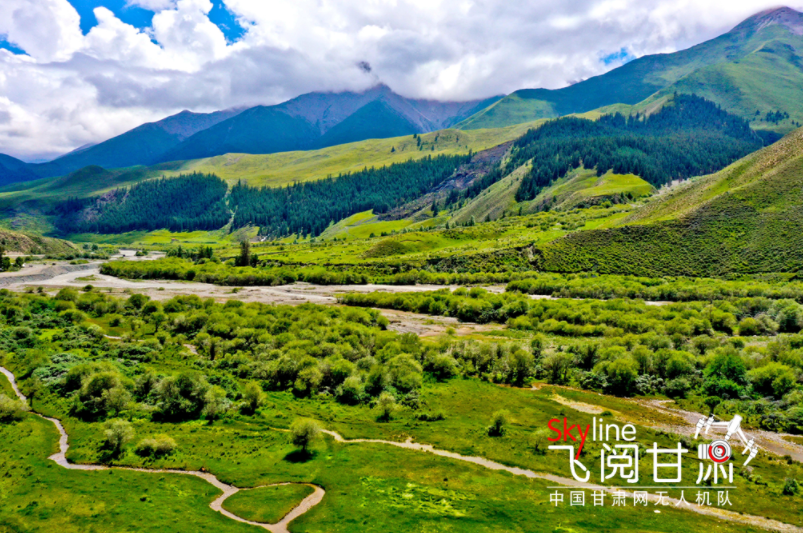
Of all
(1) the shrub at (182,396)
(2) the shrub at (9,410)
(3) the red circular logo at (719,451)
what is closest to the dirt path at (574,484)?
(3) the red circular logo at (719,451)

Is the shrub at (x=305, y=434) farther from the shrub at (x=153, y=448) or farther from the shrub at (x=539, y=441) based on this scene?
the shrub at (x=539, y=441)

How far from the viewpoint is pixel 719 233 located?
15800 cm

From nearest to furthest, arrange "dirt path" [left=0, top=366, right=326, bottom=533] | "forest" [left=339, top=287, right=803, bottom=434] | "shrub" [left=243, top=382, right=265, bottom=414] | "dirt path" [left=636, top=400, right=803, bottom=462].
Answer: "dirt path" [left=0, top=366, right=326, bottom=533] → "dirt path" [left=636, top=400, right=803, bottom=462] → "forest" [left=339, top=287, right=803, bottom=434] → "shrub" [left=243, top=382, right=265, bottom=414]

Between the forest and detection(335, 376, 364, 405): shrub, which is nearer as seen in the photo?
the forest

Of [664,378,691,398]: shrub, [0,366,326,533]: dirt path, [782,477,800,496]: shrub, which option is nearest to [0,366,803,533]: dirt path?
[0,366,326,533]: dirt path

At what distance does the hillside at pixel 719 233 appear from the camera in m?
144

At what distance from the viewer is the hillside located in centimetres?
14400

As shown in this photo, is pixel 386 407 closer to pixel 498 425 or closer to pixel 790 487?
pixel 498 425

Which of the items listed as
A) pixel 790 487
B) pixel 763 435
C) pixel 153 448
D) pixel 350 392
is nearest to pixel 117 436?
pixel 153 448

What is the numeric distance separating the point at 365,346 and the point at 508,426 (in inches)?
1513

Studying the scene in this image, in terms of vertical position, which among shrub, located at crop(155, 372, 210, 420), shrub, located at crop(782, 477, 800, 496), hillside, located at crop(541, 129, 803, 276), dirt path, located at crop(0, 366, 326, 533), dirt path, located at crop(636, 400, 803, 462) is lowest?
dirt path, located at crop(0, 366, 326, 533)

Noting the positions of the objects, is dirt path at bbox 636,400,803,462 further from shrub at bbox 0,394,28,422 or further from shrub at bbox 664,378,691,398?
shrub at bbox 0,394,28,422

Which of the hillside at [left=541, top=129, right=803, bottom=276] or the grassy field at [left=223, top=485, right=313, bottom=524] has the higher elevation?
the hillside at [left=541, top=129, right=803, bottom=276]

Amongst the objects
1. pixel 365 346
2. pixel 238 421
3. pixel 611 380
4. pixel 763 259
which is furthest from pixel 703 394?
pixel 763 259
